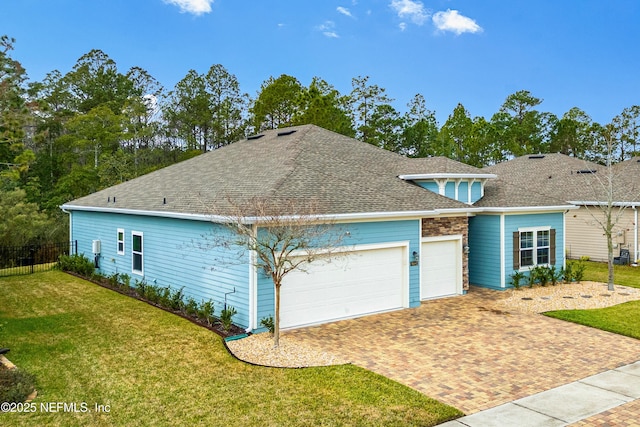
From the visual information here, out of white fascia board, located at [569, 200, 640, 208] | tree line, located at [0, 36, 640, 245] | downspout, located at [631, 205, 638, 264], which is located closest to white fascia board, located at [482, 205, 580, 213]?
white fascia board, located at [569, 200, 640, 208]

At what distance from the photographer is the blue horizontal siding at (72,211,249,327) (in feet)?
36.0

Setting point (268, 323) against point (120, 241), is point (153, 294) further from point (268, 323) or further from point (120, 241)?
point (268, 323)

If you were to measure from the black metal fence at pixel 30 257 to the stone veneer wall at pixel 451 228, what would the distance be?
1517 centimetres

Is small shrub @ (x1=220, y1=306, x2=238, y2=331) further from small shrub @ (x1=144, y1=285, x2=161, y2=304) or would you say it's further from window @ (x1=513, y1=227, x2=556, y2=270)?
window @ (x1=513, y1=227, x2=556, y2=270)

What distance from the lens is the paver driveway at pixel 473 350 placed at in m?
7.68

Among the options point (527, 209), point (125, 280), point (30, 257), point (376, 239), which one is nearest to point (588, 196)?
point (527, 209)

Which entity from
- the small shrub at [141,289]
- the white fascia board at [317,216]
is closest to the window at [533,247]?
the white fascia board at [317,216]

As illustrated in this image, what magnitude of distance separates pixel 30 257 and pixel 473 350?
20.1m

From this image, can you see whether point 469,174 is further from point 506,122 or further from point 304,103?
point 506,122

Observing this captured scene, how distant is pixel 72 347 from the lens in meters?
9.59

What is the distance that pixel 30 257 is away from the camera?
69.7 feet

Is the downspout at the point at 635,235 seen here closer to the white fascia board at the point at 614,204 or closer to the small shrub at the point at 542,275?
the white fascia board at the point at 614,204

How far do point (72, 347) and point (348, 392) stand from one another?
5989 millimetres

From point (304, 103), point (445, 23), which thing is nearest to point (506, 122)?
point (445, 23)
